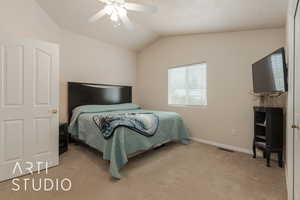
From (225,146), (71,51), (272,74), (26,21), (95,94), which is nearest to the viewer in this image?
(272,74)

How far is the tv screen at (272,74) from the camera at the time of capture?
2016 mm

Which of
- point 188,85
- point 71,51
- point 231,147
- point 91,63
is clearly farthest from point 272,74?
point 71,51

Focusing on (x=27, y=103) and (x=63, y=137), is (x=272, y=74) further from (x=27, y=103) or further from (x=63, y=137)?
(x=63, y=137)

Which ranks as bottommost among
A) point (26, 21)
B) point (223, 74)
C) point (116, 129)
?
point (116, 129)

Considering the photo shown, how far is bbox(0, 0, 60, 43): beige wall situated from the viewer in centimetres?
281

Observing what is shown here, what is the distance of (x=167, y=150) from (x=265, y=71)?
2.30 meters

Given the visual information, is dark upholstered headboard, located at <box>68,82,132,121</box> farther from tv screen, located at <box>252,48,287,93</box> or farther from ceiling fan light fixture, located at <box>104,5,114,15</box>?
tv screen, located at <box>252,48,287,93</box>

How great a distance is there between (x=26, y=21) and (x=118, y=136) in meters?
2.86

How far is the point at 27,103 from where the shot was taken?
233cm

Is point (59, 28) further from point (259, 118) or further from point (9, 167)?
point (259, 118)

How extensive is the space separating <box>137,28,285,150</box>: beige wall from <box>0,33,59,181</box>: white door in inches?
120

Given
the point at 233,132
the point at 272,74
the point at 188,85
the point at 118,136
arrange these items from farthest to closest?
1. the point at 188,85
2. the point at 233,132
3. the point at 118,136
4. the point at 272,74

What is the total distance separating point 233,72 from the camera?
3.54m

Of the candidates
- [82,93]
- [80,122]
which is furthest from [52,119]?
[82,93]
